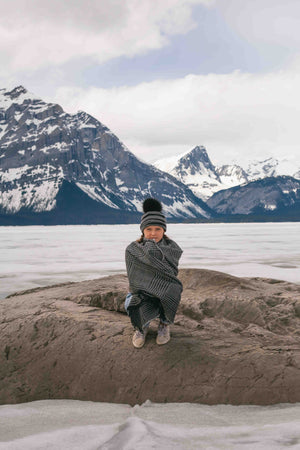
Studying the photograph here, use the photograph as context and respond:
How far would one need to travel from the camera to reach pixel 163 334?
5203mm

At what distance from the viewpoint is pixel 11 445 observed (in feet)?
11.6

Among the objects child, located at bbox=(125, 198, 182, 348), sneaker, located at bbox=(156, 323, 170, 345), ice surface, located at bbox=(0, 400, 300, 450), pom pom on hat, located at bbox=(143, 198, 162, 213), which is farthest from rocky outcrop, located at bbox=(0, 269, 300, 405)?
pom pom on hat, located at bbox=(143, 198, 162, 213)

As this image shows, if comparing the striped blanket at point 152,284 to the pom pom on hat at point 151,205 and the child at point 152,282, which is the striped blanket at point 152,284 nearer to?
the child at point 152,282

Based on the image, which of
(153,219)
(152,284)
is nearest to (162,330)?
(152,284)

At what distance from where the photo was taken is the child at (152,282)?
4.98m

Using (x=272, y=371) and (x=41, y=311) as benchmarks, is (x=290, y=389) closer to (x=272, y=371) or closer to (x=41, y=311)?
(x=272, y=371)

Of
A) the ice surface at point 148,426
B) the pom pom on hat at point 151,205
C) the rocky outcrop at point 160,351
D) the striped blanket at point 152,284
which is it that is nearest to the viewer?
the ice surface at point 148,426

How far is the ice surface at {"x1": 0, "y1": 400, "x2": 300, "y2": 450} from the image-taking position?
11.3 ft

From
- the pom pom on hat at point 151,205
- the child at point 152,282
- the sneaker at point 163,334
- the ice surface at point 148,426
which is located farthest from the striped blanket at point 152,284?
the ice surface at point 148,426

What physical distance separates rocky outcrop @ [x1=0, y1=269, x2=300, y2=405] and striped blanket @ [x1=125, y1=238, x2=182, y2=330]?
461 mm

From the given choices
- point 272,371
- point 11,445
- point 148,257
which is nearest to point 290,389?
point 272,371

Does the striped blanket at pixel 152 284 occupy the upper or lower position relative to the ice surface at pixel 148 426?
upper

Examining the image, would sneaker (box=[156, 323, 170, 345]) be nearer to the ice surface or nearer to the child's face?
the ice surface

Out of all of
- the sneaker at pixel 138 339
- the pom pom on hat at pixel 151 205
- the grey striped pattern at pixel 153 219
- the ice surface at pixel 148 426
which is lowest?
the ice surface at pixel 148 426
